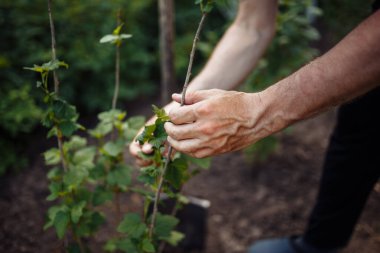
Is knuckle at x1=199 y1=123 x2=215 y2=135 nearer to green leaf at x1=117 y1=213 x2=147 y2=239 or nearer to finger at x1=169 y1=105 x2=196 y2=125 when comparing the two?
finger at x1=169 y1=105 x2=196 y2=125

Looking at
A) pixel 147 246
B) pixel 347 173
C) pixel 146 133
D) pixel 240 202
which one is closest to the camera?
pixel 146 133

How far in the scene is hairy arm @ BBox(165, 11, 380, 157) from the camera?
1.02m

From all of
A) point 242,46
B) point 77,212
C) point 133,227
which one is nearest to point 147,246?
point 133,227

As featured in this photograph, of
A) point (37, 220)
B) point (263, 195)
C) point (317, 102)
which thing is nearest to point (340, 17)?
point (263, 195)

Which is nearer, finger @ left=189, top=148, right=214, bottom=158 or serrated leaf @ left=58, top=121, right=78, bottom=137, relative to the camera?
finger @ left=189, top=148, right=214, bottom=158

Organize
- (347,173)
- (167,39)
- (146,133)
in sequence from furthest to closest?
(167,39) → (347,173) → (146,133)

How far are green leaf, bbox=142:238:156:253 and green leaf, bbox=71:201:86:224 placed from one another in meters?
0.26

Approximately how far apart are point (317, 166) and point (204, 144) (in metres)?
2.21

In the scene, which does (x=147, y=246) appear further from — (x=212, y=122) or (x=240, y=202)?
(x=240, y=202)

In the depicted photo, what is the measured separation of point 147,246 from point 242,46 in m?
0.99

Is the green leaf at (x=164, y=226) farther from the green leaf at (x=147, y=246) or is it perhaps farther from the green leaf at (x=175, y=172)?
the green leaf at (x=175, y=172)

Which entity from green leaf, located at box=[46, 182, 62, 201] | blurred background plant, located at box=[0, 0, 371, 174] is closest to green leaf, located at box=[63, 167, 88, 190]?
green leaf, located at box=[46, 182, 62, 201]

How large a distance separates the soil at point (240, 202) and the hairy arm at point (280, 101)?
137 cm

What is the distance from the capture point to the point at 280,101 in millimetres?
1096
